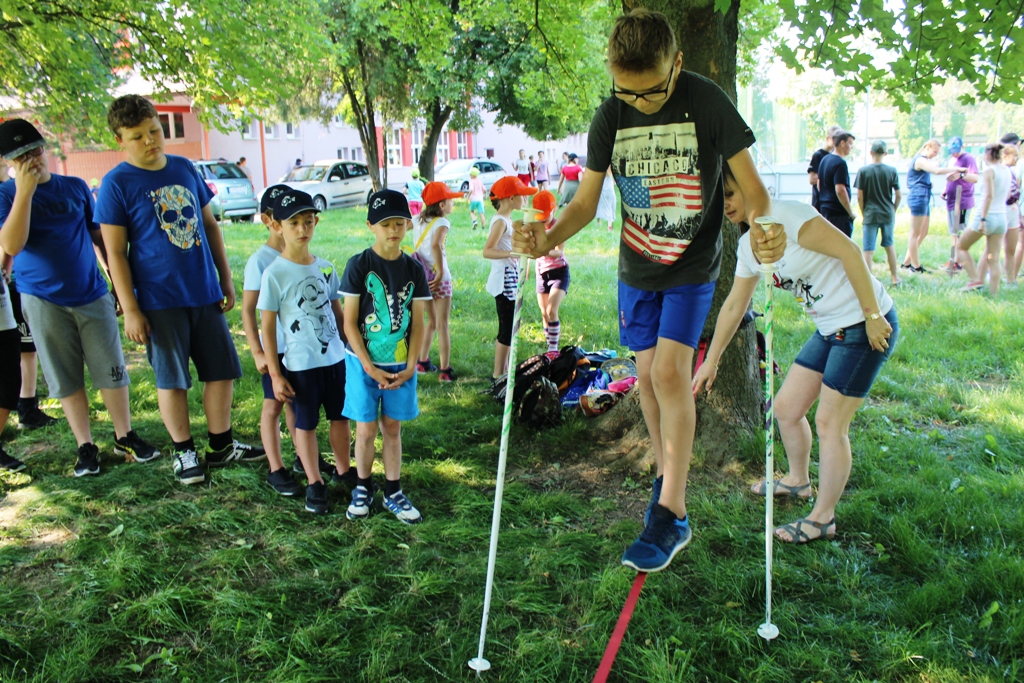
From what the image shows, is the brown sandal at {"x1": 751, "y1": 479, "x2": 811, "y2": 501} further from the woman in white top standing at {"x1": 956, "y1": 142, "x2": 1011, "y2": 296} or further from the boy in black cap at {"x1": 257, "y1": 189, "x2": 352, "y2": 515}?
the woman in white top standing at {"x1": 956, "y1": 142, "x2": 1011, "y2": 296}

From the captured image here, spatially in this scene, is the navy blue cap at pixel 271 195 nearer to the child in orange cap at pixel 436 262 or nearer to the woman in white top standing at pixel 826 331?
the child in orange cap at pixel 436 262

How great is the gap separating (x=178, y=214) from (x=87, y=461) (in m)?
1.69

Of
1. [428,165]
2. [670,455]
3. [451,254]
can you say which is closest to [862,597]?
[670,455]

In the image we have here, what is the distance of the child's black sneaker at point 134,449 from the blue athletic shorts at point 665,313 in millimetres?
3401

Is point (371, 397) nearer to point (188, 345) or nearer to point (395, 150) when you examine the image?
point (188, 345)

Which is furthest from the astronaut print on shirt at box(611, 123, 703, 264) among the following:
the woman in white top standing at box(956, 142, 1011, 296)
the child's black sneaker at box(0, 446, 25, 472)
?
the woman in white top standing at box(956, 142, 1011, 296)

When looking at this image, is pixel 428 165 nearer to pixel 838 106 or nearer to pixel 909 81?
pixel 909 81

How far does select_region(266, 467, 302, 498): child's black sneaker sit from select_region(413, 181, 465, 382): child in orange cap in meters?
2.21

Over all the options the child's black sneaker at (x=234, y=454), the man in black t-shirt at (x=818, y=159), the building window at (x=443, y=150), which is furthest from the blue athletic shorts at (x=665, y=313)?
the building window at (x=443, y=150)

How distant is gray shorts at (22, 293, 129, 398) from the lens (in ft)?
16.1

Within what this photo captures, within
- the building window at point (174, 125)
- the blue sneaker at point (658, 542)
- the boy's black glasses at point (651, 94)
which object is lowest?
the blue sneaker at point (658, 542)

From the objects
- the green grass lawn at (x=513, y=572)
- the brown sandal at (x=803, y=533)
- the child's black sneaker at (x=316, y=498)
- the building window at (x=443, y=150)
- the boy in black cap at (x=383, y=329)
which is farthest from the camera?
the building window at (x=443, y=150)

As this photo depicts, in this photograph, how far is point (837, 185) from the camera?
9547mm

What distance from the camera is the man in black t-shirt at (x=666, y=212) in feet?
9.90
